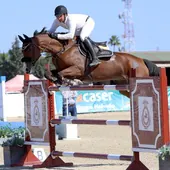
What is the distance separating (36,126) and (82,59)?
68.4 inches

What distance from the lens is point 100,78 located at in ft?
35.9

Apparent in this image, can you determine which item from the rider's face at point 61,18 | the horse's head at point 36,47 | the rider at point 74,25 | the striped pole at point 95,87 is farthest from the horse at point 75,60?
the striped pole at point 95,87

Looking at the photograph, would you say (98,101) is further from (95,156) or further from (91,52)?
(95,156)

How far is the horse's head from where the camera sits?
10.1m

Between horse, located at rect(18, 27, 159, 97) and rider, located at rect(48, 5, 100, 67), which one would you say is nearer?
rider, located at rect(48, 5, 100, 67)

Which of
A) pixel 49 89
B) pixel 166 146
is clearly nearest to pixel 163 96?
pixel 166 146

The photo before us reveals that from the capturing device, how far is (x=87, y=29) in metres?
10.4

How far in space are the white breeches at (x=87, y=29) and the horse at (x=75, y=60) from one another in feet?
0.48

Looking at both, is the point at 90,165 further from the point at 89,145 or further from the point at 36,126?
the point at 89,145

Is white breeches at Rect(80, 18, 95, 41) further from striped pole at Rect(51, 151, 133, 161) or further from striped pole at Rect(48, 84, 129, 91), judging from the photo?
striped pole at Rect(51, 151, 133, 161)

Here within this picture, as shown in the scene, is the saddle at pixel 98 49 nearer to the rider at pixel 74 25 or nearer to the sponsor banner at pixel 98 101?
the rider at pixel 74 25

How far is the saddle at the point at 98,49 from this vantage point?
1053cm

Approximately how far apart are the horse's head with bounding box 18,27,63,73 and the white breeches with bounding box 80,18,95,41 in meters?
0.50

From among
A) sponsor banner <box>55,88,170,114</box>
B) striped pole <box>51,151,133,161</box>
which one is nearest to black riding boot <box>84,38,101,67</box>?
striped pole <box>51,151,133,161</box>
